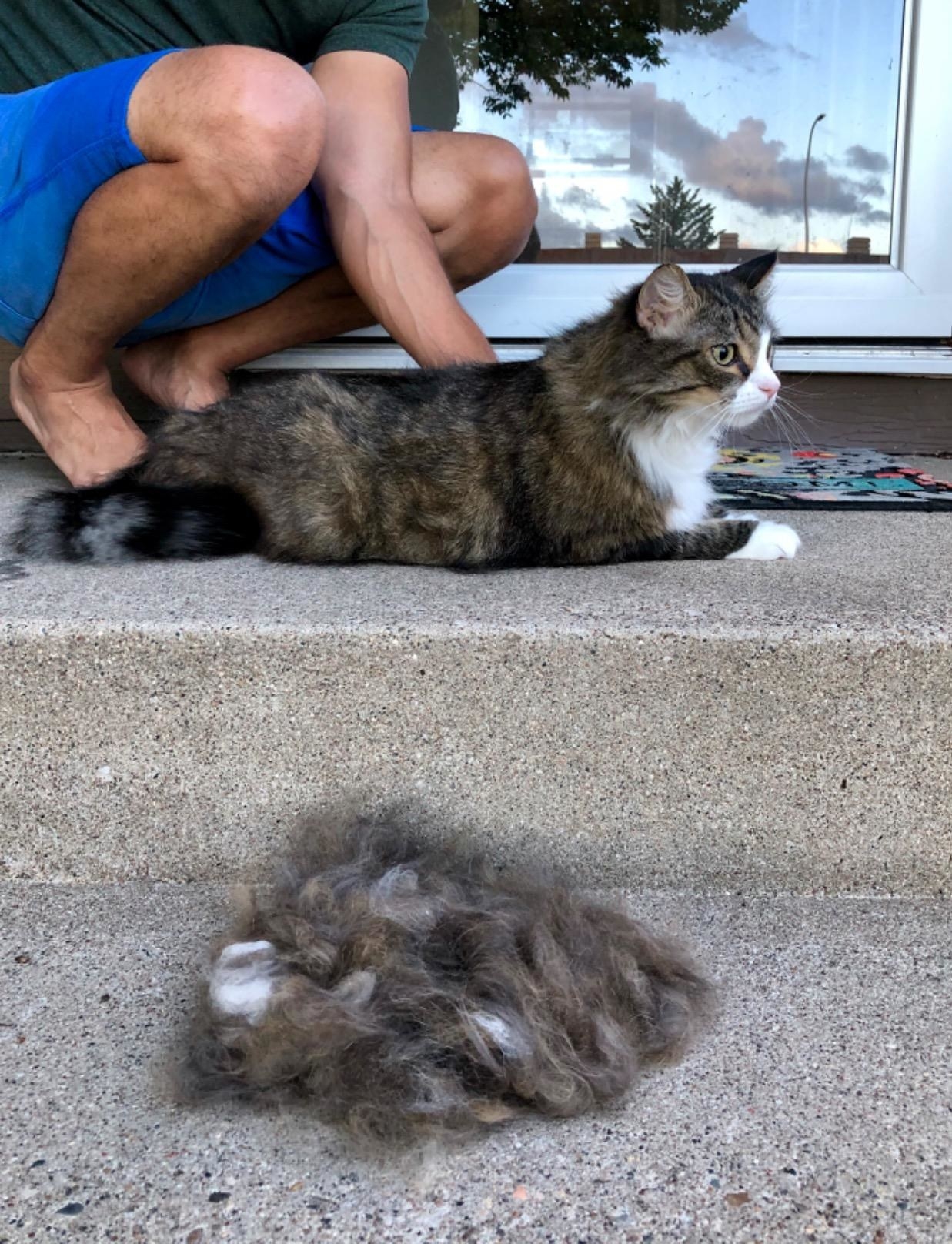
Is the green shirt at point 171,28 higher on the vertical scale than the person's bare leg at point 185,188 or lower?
higher

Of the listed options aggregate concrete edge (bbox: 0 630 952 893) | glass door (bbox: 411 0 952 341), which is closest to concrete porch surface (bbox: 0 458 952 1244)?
aggregate concrete edge (bbox: 0 630 952 893)

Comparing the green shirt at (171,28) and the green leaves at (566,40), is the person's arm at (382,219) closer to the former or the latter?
the green shirt at (171,28)

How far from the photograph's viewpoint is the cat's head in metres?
1.46

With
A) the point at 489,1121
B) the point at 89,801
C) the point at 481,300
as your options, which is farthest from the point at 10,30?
the point at 489,1121

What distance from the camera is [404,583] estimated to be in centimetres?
139

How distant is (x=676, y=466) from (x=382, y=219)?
2.25ft

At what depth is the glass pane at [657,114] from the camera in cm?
326

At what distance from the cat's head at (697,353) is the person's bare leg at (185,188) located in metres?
0.55

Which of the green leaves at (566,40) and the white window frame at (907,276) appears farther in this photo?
the green leaves at (566,40)

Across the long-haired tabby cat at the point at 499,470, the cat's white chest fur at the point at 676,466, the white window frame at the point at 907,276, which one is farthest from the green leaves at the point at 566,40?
the cat's white chest fur at the point at 676,466

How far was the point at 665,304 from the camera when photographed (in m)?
1.45

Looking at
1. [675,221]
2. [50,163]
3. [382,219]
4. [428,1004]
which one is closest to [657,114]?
[675,221]

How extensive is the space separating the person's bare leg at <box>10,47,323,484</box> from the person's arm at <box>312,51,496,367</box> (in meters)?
0.21

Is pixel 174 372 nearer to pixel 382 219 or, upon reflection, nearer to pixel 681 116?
pixel 382 219
